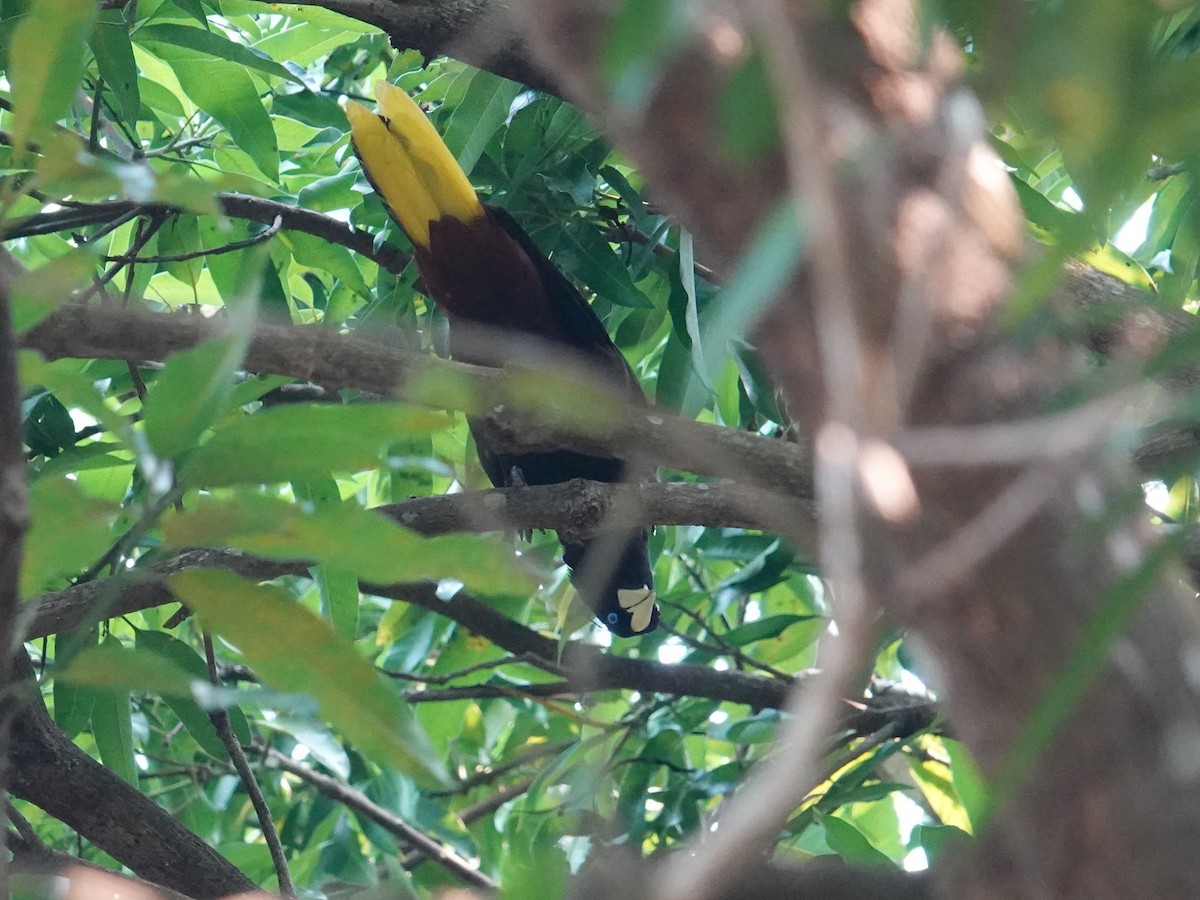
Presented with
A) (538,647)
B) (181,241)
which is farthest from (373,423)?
(538,647)

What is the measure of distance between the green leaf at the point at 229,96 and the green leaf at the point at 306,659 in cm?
163

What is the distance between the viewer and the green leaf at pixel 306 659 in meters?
0.63

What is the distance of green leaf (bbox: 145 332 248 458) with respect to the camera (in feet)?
2.15

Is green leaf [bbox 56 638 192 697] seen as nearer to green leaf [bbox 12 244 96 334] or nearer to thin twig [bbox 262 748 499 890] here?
green leaf [bbox 12 244 96 334]

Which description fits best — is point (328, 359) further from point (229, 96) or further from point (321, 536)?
point (229, 96)

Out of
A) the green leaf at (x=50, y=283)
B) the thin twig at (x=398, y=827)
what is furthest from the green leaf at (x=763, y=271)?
the thin twig at (x=398, y=827)

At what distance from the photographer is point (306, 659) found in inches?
25.2

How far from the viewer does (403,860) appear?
223cm

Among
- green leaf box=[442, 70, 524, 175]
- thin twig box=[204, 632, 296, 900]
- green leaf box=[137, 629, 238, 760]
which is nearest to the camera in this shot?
thin twig box=[204, 632, 296, 900]

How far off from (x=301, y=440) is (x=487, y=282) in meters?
1.74

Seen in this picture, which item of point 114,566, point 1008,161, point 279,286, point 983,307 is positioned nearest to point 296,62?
point 279,286

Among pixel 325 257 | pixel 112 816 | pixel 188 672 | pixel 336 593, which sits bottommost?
pixel 112 816

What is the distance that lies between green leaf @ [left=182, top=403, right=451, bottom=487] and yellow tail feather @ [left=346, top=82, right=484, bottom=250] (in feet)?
4.96

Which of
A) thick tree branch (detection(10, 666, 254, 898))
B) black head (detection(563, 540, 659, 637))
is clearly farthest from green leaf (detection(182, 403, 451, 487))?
black head (detection(563, 540, 659, 637))
